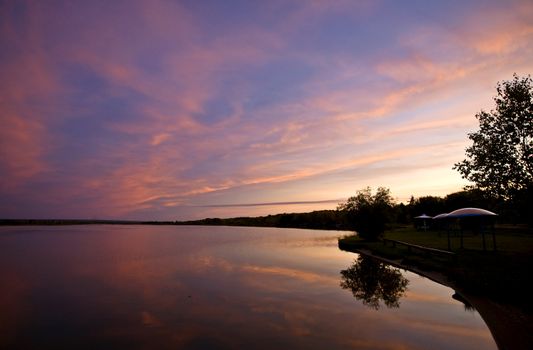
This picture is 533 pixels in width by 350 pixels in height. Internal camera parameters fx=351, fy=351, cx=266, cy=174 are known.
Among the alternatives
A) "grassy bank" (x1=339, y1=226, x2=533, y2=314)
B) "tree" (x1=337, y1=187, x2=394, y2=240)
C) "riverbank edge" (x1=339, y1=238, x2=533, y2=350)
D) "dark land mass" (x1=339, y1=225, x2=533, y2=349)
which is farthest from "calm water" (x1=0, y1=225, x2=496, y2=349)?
"tree" (x1=337, y1=187, x2=394, y2=240)

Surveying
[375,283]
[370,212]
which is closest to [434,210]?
[370,212]

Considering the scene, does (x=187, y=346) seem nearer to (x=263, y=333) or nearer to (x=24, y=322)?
(x=263, y=333)

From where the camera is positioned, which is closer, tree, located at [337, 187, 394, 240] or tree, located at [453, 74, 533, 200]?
tree, located at [453, 74, 533, 200]

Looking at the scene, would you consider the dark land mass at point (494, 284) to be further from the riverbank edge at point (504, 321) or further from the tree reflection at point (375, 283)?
the tree reflection at point (375, 283)

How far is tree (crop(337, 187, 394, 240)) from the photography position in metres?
47.0

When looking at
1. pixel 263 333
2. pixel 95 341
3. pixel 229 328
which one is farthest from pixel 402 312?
pixel 95 341

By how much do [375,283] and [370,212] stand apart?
90.0ft

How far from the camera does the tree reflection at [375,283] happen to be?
17078mm

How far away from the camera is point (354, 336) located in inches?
459

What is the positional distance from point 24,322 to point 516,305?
1891cm

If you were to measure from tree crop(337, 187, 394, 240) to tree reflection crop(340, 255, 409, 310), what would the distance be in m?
19.5

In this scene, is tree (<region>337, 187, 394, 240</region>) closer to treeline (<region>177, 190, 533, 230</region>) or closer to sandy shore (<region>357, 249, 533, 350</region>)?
treeline (<region>177, 190, 533, 230</region>)

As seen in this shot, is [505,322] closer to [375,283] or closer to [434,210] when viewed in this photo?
[375,283]

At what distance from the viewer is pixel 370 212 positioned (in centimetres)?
4719
